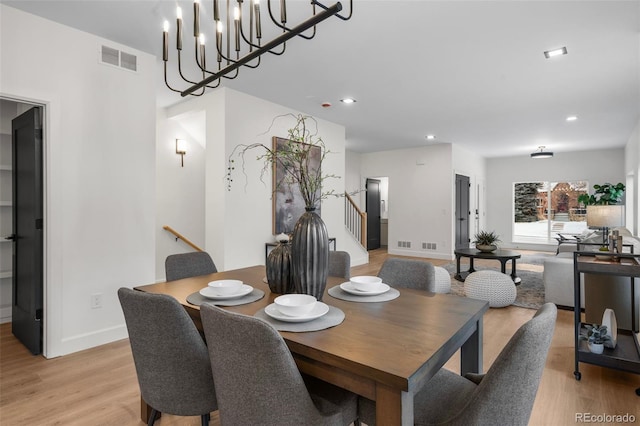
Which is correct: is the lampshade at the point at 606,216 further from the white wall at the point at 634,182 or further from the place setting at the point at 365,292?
the place setting at the point at 365,292

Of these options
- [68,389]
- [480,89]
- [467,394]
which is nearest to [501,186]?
[480,89]

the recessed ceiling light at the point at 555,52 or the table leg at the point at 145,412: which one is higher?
the recessed ceiling light at the point at 555,52

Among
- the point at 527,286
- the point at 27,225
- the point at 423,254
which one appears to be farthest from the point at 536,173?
the point at 27,225

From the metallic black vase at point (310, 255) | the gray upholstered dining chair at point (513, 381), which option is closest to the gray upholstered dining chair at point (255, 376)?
the gray upholstered dining chair at point (513, 381)

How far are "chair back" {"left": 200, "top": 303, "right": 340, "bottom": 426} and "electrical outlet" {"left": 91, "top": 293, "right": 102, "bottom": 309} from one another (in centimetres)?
245

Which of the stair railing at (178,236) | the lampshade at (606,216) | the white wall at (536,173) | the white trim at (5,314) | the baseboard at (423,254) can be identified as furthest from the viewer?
the white wall at (536,173)

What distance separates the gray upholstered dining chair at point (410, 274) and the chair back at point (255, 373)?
1185 millimetres

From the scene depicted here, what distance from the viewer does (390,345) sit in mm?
1143

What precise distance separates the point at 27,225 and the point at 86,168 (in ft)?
2.36

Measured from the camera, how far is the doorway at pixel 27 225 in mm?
2787

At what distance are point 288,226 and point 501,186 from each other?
7572 mm

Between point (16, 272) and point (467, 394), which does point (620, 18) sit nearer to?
point (467, 394)

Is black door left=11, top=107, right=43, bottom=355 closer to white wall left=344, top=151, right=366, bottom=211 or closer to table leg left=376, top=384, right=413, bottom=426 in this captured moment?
table leg left=376, top=384, right=413, bottom=426

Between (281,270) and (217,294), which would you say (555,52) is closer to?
(281,270)
